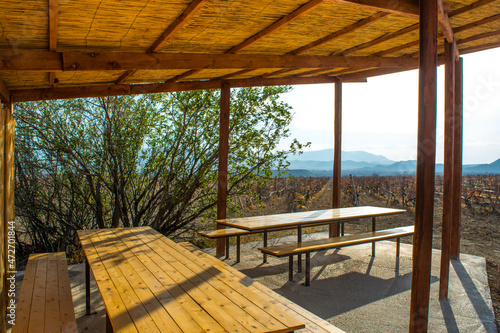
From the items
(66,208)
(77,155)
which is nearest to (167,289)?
(77,155)

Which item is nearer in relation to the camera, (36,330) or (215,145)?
(36,330)

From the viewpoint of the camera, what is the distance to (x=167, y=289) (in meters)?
2.04

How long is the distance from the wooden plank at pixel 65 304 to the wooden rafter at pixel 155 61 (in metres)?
1.67

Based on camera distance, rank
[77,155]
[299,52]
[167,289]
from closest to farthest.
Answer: [167,289]
[299,52]
[77,155]

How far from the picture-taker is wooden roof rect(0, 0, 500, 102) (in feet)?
7.89

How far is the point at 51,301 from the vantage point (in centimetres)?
251

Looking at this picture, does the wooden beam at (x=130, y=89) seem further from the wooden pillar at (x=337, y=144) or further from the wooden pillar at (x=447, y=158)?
the wooden pillar at (x=447, y=158)

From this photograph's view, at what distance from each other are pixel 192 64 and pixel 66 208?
3.96 metres

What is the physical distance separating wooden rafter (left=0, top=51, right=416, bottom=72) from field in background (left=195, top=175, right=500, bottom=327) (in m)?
2.81

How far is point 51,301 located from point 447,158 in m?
3.64

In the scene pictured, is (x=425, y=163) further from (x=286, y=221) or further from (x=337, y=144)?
(x=337, y=144)

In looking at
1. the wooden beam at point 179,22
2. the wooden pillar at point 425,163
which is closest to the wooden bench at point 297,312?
the wooden pillar at point 425,163

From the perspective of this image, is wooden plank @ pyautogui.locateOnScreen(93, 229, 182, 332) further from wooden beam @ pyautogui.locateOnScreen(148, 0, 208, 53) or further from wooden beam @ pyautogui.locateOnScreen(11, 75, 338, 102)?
wooden beam @ pyautogui.locateOnScreen(11, 75, 338, 102)

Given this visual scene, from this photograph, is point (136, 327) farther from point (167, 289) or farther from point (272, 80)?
point (272, 80)
